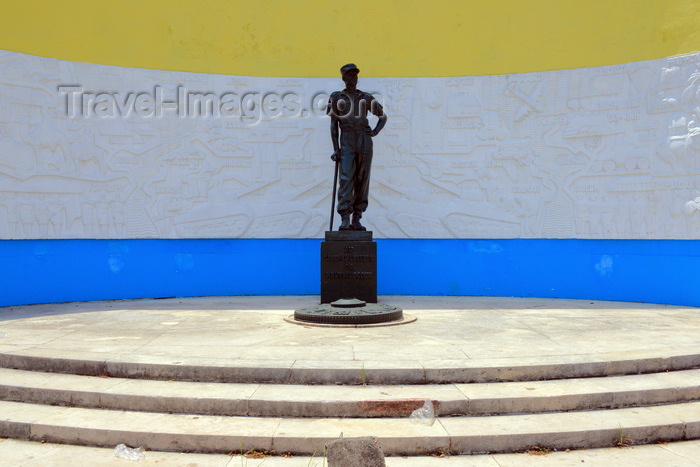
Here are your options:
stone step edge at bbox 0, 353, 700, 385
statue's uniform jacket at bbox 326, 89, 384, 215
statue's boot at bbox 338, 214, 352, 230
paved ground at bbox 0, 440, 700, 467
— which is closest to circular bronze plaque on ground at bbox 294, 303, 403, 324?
statue's boot at bbox 338, 214, 352, 230

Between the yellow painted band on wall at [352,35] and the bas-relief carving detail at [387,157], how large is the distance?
8.6 inches

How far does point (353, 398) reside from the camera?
362cm

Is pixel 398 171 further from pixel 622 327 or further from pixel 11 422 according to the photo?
pixel 11 422

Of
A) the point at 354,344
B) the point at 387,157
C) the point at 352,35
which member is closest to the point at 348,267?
the point at 354,344

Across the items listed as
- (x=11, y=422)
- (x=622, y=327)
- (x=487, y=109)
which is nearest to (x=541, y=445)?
(x=622, y=327)

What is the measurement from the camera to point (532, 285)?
8.28m

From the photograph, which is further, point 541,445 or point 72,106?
point 72,106

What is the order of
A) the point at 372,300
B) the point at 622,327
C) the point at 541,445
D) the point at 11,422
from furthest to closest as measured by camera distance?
1. the point at 372,300
2. the point at 622,327
3. the point at 11,422
4. the point at 541,445

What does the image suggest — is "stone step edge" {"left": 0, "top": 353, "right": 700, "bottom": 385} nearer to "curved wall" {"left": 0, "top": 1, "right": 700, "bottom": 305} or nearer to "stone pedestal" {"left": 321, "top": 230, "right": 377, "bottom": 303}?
"stone pedestal" {"left": 321, "top": 230, "right": 377, "bottom": 303}

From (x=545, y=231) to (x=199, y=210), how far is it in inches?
200

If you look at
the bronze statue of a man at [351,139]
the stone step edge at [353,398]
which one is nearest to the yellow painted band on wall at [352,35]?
the bronze statue of a man at [351,139]

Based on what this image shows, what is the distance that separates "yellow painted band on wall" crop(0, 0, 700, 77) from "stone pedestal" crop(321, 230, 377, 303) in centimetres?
307

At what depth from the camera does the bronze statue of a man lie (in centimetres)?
713

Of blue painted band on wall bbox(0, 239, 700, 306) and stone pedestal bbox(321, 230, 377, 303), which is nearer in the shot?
stone pedestal bbox(321, 230, 377, 303)
